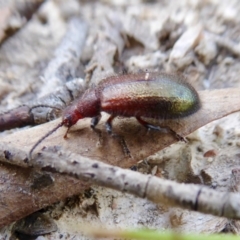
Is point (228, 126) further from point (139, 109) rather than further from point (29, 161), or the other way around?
point (29, 161)

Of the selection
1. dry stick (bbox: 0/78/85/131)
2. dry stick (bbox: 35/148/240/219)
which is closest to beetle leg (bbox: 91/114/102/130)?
dry stick (bbox: 0/78/85/131)

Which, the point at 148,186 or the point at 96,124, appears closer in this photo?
the point at 148,186

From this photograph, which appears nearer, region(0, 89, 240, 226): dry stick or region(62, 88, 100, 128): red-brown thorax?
region(0, 89, 240, 226): dry stick

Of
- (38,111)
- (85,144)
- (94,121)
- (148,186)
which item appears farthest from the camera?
(38,111)

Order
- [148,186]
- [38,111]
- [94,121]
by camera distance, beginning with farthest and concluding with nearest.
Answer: [38,111]
[94,121]
[148,186]

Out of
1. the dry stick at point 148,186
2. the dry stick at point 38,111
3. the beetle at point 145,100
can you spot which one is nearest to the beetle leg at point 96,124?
the beetle at point 145,100

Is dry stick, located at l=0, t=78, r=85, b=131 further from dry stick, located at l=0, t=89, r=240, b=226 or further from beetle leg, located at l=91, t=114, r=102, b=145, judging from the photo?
beetle leg, located at l=91, t=114, r=102, b=145

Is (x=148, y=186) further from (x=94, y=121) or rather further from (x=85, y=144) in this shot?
(x=94, y=121)

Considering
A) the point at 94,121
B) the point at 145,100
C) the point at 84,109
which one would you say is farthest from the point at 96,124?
the point at 145,100
